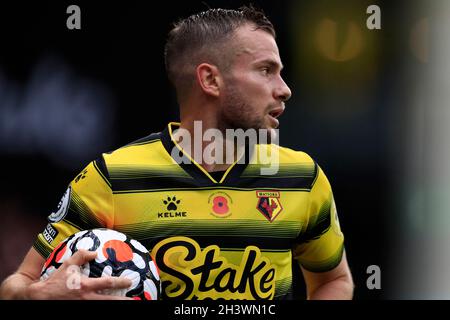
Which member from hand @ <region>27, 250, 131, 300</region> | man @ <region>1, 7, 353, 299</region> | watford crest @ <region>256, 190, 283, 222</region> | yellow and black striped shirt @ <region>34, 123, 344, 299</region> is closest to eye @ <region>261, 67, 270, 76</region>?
man @ <region>1, 7, 353, 299</region>

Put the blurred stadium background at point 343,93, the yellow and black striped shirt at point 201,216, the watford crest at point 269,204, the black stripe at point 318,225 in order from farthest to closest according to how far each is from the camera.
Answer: the blurred stadium background at point 343,93 < the black stripe at point 318,225 < the watford crest at point 269,204 < the yellow and black striped shirt at point 201,216

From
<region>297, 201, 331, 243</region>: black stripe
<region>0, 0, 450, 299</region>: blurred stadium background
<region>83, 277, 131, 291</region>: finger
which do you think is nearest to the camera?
<region>83, 277, 131, 291</region>: finger

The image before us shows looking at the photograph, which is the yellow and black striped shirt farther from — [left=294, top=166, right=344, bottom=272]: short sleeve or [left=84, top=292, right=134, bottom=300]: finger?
[left=84, top=292, right=134, bottom=300]: finger

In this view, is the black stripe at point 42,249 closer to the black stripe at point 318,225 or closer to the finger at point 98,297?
the finger at point 98,297

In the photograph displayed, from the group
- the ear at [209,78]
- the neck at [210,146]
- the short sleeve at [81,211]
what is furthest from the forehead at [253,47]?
the short sleeve at [81,211]

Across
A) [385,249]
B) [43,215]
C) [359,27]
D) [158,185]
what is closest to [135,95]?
[43,215]

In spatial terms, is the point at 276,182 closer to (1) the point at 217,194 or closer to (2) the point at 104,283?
(1) the point at 217,194

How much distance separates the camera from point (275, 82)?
343cm

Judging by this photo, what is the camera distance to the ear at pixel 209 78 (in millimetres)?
3510

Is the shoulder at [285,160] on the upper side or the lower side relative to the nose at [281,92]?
lower

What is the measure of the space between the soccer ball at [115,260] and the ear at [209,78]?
859 millimetres

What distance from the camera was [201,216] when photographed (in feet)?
10.9

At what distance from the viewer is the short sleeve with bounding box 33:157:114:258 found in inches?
128

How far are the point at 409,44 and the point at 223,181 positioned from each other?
3.36 meters
